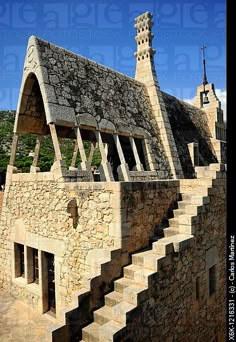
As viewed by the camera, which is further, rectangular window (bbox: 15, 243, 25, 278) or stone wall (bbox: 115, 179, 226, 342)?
rectangular window (bbox: 15, 243, 25, 278)

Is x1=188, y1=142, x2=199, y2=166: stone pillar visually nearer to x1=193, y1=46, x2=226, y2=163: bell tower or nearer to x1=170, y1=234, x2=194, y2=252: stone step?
x1=193, y1=46, x2=226, y2=163: bell tower

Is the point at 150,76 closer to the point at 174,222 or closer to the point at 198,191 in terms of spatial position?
the point at 198,191

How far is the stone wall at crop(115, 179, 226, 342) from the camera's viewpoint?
16.4ft

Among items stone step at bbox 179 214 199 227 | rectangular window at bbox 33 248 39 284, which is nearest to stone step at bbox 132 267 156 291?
stone step at bbox 179 214 199 227

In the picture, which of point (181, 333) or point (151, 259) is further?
point (181, 333)

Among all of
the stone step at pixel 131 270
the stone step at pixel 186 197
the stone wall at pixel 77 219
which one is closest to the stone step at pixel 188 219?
the stone wall at pixel 77 219

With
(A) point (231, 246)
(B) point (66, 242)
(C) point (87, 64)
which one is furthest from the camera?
(C) point (87, 64)

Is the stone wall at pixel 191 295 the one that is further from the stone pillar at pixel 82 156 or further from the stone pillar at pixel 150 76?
the stone pillar at pixel 150 76

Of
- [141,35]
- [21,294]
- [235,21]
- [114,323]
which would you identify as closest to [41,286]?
[21,294]

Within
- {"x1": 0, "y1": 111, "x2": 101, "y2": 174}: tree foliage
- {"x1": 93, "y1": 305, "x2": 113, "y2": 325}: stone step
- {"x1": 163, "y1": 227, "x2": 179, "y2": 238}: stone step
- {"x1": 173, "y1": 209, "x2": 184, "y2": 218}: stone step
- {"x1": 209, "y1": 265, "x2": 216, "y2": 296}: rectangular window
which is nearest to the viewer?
{"x1": 93, "y1": 305, "x2": 113, "y2": 325}: stone step

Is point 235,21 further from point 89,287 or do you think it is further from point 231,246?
point 89,287

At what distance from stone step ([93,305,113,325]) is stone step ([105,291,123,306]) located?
10 cm

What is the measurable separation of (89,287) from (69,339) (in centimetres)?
91

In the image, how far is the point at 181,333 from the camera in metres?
5.84
